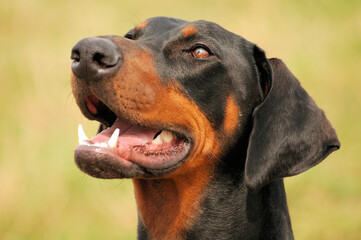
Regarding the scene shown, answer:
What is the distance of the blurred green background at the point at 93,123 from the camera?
24.6 feet

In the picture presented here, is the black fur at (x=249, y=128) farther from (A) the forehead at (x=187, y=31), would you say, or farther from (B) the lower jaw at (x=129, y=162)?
(B) the lower jaw at (x=129, y=162)

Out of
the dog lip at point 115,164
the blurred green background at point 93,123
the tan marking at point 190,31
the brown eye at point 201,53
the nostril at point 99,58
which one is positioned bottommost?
the blurred green background at point 93,123

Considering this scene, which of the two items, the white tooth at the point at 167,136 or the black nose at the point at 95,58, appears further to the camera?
the white tooth at the point at 167,136

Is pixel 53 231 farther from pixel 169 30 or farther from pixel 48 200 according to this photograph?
pixel 169 30

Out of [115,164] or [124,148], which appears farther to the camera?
[124,148]

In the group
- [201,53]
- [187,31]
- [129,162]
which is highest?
[187,31]

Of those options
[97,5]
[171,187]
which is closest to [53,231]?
[171,187]

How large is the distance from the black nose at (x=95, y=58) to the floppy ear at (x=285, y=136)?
3.49 ft

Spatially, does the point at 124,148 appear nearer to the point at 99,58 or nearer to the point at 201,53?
the point at 99,58

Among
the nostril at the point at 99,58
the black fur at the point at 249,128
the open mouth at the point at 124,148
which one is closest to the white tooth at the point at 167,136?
the open mouth at the point at 124,148

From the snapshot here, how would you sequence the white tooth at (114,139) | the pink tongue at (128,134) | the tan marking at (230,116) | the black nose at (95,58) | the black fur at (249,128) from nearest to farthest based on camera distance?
the black nose at (95,58) → the white tooth at (114,139) → the pink tongue at (128,134) → the black fur at (249,128) → the tan marking at (230,116)

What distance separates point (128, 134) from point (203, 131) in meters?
0.50

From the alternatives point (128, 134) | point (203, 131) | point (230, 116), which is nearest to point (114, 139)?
point (128, 134)

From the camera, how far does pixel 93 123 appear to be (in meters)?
9.55
